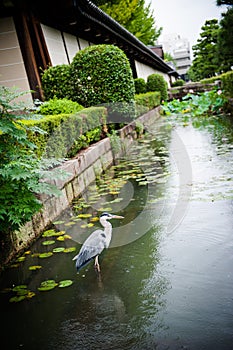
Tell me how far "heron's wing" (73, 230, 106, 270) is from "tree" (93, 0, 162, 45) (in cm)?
2358

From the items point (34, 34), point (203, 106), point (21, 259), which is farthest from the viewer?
point (203, 106)

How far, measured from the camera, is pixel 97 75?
352 inches

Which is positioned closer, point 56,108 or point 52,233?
point 52,233

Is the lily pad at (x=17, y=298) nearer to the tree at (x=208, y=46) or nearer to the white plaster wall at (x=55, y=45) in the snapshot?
the white plaster wall at (x=55, y=45)

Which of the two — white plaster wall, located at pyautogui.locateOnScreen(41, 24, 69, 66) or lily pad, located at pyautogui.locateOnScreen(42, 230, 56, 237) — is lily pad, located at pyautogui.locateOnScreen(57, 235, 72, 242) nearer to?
lily pad, located at pyautogui.locateOnScreen(42, 230, 56, 237)

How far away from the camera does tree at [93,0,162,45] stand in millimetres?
24166

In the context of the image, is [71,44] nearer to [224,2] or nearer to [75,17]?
[75,17]

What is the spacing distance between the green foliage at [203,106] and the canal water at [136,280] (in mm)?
12161

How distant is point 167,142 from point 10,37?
4.91m

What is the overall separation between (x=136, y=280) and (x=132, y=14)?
28.2 metres

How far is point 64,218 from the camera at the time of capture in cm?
453

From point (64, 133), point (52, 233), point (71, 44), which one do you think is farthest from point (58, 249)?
point (71, 44)

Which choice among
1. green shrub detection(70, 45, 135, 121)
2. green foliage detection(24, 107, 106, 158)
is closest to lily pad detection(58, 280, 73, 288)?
green foliage detection(24, 107, 106, 158)

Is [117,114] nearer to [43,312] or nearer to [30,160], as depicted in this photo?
[30,160]
